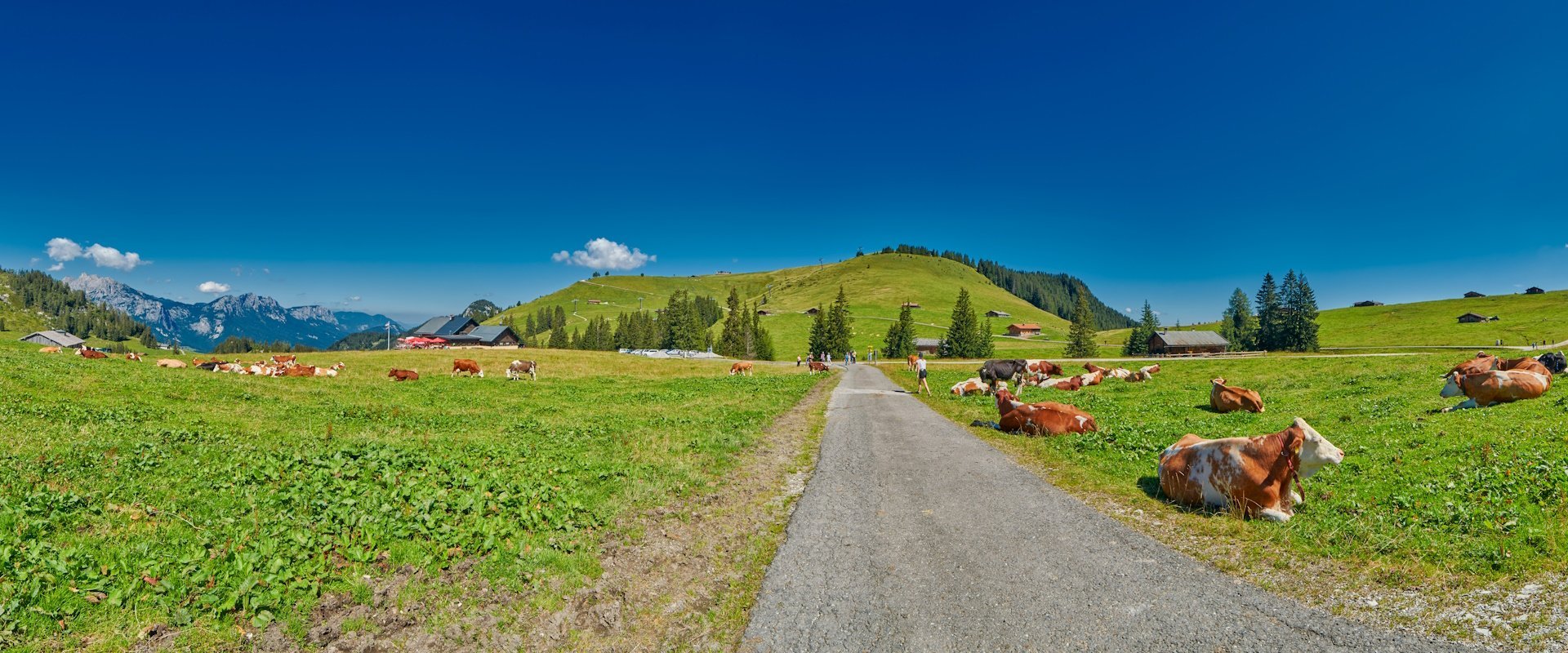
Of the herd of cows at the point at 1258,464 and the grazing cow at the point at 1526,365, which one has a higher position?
the grazing cow at the point at 1526,365

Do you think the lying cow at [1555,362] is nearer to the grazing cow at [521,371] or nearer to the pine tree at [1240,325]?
the grazing cow at [521,371]

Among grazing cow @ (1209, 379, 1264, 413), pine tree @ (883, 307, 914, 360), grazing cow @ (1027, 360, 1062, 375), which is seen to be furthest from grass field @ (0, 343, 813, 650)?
pine tree @ (883, 307, 914, 360)

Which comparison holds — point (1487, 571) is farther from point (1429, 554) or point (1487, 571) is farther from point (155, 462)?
point (155, 462)

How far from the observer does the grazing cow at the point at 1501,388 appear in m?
14.8

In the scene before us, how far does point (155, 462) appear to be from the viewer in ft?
32.3

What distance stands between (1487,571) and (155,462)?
18.1 metres

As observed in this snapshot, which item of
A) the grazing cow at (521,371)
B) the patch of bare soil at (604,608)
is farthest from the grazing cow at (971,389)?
the grazing cow at (521,371)

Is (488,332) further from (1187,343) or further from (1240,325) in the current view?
(1240,325)

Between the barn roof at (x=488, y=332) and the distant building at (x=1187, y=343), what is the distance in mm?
132000

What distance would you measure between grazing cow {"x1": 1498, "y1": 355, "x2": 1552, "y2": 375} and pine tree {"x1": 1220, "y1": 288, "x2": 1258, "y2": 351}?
12485 cm

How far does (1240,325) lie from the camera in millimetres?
137500

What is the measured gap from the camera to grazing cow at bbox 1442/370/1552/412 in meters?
14.8

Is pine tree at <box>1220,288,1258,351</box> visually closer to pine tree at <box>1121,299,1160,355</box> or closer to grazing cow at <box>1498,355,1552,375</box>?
pine tree at <box>1121,299,1160,355</box>

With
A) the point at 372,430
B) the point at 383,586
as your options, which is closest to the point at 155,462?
the point at 372,430
